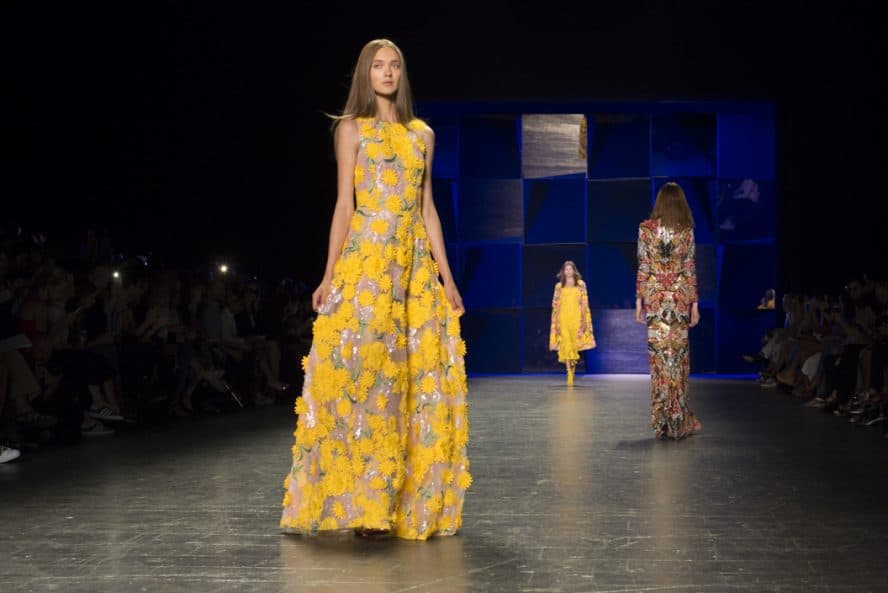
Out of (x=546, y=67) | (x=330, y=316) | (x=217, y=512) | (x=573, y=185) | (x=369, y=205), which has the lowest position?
(x=217, y=512)

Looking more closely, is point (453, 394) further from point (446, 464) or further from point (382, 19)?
point (382, 19)

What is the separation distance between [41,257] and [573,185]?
30.2 feet

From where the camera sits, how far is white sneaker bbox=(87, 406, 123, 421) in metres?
7.07

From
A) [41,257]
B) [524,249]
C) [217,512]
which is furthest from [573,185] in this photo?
[217,512]

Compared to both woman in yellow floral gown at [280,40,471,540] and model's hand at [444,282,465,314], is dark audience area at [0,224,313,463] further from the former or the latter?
model's hand at [444,282,465,314]

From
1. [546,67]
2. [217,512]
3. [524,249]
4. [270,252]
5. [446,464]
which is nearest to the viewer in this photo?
[446,464]

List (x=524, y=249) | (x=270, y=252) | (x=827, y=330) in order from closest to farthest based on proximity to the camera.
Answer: (x=827, y=330) < (x=270, y=252) < (x=524, y=249)

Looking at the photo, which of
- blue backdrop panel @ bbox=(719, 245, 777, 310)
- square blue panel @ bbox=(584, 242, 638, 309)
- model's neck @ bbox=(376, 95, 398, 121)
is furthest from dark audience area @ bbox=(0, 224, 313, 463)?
blue backdrop panel @ bbox=(719, 245, 777, 310)

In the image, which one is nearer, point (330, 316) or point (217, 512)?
point (330, 316)

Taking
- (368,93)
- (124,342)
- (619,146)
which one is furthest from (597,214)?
(368,93)

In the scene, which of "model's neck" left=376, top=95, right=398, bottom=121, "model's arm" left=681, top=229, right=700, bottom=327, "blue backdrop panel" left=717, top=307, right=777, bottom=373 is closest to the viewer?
"model's neck" left=376, top=95, right=398, bottom=121

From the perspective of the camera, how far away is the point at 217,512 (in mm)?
4047

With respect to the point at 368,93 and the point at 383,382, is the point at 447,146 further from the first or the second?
the point at 383,382

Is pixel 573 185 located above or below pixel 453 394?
above
